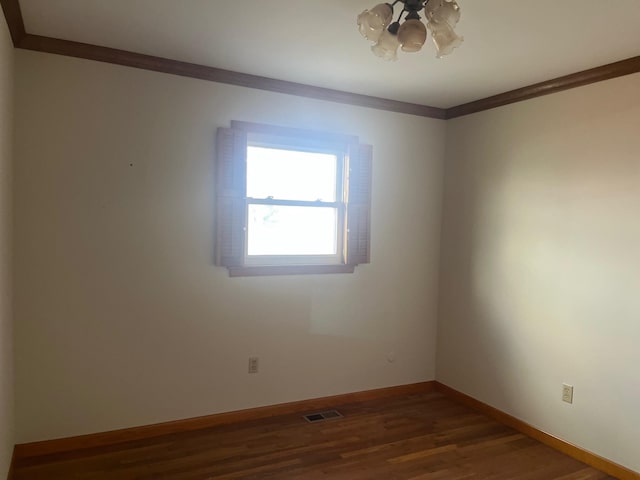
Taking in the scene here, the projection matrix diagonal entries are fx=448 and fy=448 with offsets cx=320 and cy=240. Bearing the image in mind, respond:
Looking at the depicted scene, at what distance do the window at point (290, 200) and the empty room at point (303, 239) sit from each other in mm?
18

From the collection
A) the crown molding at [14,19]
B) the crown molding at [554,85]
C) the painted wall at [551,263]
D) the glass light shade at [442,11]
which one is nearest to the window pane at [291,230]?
the painted wall at [551,263]

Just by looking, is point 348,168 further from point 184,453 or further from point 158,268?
point 184,453

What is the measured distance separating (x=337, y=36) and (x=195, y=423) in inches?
103

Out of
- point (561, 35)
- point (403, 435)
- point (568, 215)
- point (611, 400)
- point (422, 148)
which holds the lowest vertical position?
point (403, 435)

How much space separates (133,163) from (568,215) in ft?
9.35

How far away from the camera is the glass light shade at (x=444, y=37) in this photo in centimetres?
185

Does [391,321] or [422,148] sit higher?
[422,148]

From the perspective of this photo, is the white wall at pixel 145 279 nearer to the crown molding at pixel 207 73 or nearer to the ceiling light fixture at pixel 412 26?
the crown molding at pixel 207 73

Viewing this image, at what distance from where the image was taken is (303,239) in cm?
347

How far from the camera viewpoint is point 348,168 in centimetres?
353

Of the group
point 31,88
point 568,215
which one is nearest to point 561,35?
point 568,215

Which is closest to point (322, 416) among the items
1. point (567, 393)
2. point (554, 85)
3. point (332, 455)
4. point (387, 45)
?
point (332, 455)

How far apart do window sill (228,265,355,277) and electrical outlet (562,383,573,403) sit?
166cm

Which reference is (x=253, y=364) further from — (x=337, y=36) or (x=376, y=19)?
(x=376, y=19)
